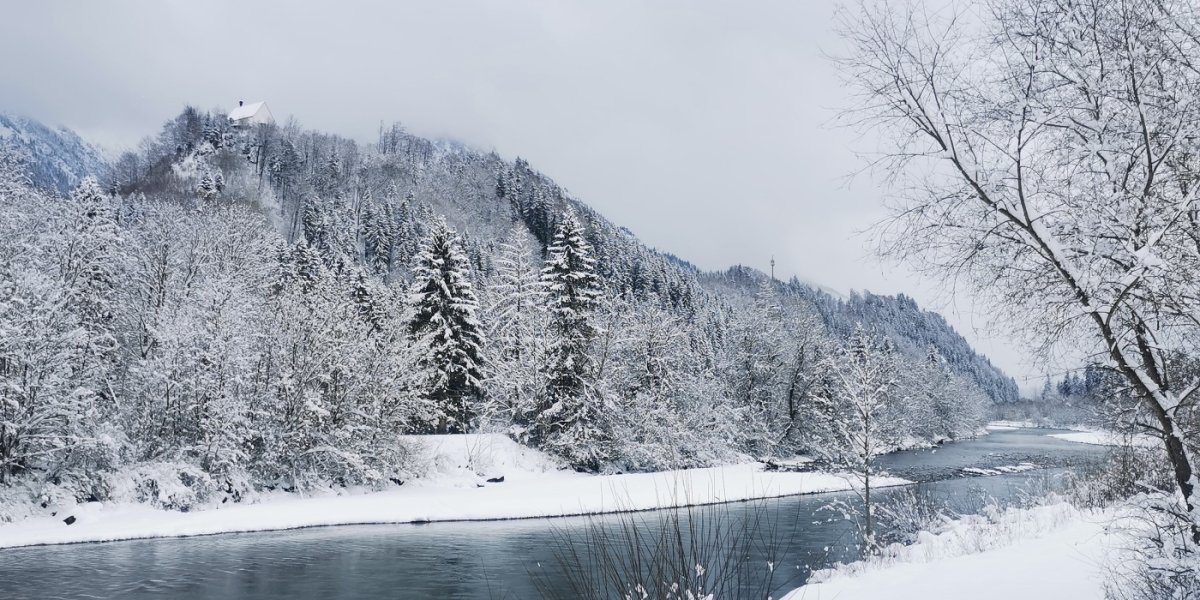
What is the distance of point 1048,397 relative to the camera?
6845 inches

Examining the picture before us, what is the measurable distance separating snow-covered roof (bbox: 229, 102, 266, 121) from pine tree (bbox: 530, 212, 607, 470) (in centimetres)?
16297

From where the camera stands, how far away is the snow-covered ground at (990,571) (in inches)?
303

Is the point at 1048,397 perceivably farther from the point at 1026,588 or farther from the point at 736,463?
the point at 1026,588

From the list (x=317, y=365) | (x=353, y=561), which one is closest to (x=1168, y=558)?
(x=353, y=561)

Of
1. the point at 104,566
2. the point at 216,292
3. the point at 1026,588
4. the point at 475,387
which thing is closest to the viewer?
the point at 1026,588

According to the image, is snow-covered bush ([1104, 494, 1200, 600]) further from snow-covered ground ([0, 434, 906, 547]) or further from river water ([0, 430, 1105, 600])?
snow-covered ground ([0, 434, 906, 547])

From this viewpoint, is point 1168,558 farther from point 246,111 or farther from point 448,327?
point 246,111

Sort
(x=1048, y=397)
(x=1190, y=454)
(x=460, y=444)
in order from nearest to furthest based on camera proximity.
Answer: (x=1190, y=454)
(x=460, y=444)
(x=1048, y=397)

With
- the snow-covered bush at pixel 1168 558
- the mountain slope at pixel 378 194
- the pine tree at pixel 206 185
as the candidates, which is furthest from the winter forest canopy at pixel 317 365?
the pine tree at pixel 206 185

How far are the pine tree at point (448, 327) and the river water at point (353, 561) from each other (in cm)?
1359

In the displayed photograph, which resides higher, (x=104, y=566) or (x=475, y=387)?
(x=475, y=387)

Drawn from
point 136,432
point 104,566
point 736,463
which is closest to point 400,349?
point 136,432

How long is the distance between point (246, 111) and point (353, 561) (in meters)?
185

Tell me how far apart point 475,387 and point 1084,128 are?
37.1 meters
